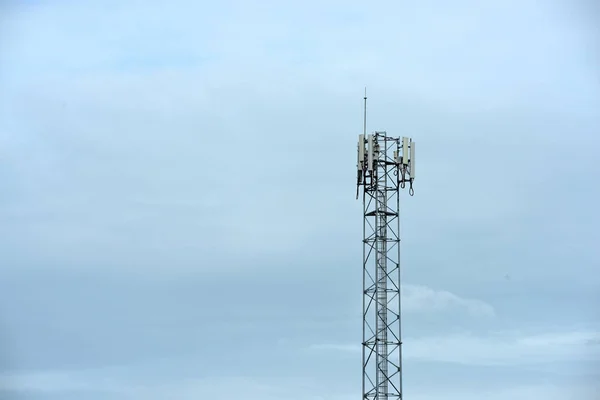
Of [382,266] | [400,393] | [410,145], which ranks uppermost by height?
[410,145]

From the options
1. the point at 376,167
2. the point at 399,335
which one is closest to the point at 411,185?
the point at 376,167

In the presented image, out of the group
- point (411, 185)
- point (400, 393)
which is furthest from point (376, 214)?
point (400, 393)

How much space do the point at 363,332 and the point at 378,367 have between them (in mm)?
3029

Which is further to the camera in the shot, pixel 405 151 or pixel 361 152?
pixel 405 151

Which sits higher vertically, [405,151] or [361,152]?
[405,151]

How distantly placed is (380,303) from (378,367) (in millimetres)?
5118

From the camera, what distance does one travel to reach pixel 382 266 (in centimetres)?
14625

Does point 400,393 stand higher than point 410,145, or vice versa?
point 410,145

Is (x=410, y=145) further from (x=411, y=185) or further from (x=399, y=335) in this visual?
(x=399, y=335)

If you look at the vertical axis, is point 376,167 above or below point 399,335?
above

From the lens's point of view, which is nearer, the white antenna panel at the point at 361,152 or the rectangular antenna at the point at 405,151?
the white antenna panel at the point at 361,152

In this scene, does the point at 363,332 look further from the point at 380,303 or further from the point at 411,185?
the point at 411,185

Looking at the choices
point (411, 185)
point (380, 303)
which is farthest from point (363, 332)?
point (411, 185)

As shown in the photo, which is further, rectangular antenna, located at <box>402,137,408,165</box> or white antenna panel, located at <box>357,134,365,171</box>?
rectangular antenna, located at <box>402,137,408,165</box>
